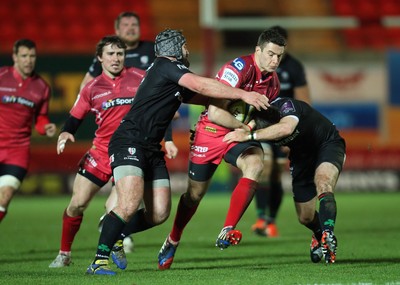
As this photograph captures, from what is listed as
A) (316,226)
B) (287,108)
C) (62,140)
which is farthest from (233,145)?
(62,140)

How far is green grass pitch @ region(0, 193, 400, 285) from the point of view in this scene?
7.88m

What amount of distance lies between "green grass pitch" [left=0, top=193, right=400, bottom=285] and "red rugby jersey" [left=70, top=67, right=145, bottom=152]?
55.0 inches

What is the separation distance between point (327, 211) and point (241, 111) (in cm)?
126

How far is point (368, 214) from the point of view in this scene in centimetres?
1540

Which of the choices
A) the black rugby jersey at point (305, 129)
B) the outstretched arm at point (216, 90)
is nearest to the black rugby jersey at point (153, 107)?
the outstretched arm at point (216, 90)

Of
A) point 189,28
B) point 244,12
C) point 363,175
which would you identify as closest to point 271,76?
point 363,175

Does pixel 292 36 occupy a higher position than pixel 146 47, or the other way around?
pixel 146 47

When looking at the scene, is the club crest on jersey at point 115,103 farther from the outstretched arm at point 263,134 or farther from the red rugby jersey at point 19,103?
the red rugby jersey at point 19,103

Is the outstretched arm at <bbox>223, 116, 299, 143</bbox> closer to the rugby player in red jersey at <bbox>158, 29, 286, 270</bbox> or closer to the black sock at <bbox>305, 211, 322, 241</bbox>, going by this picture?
the rugby player in red jersey at <bbox>158, 29, 286, 270</bbox>

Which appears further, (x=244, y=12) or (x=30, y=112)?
(x=244, y=12)

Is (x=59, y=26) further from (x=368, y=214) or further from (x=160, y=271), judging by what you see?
(x=160, y=271)

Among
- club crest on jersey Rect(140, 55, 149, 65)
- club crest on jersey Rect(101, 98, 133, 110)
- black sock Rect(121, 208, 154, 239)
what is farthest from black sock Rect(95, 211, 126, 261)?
club crest on jersey Rect(140, 55, 149, 65)

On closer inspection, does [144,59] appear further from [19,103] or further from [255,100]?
[255,100]

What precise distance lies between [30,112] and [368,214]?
6852mm
